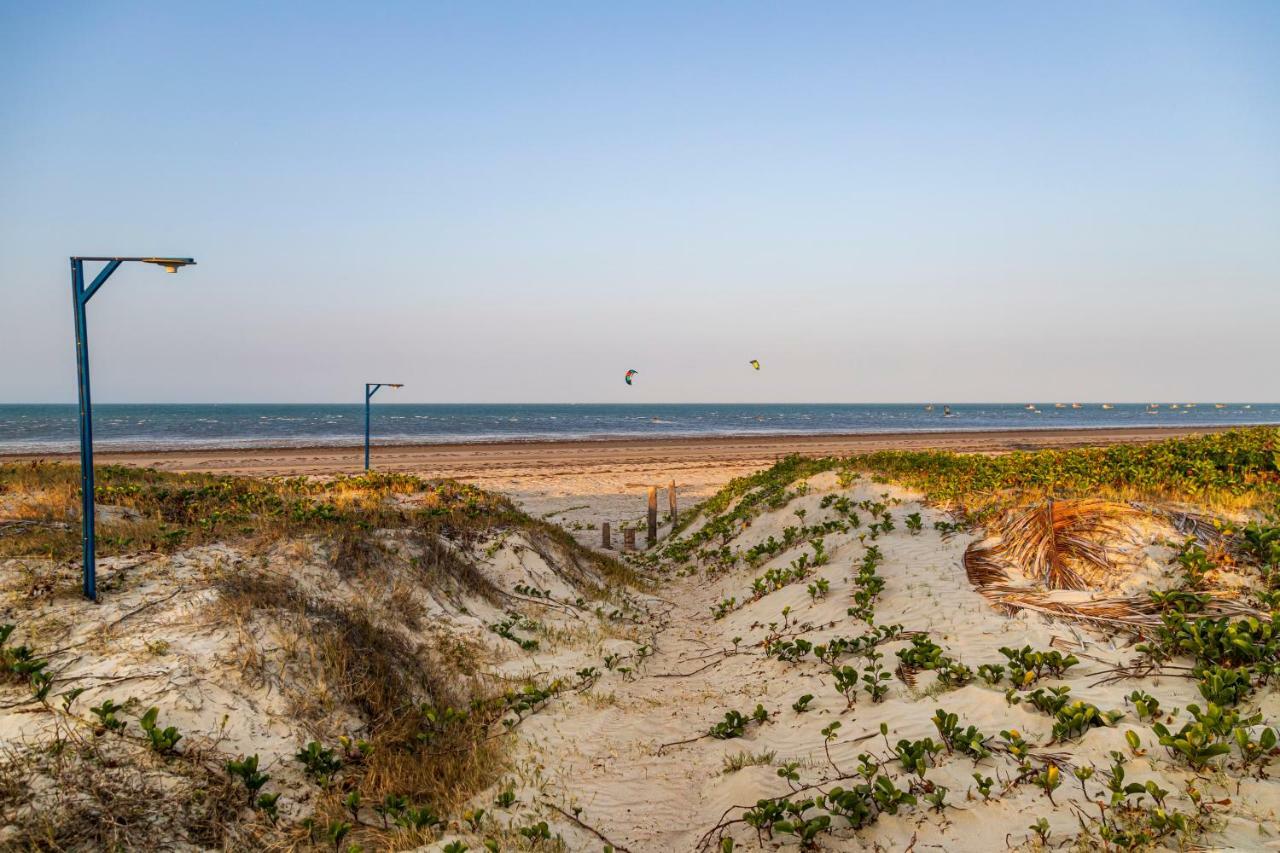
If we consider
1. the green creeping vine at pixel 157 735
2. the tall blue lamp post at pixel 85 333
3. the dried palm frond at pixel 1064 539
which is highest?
the tall blue lamp post at pixel 85 333

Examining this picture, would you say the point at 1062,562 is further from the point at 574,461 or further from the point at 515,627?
the point at 574,461

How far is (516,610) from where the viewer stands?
10.1 meters

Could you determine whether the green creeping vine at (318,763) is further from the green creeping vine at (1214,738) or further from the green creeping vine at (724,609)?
the green creeping vine at (724,609)

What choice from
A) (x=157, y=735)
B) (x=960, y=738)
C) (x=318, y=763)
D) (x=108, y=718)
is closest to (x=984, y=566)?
(x=960, y=738)

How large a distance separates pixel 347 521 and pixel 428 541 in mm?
1379

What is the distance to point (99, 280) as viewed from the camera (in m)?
5.99

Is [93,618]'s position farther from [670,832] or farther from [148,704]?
[670,832]

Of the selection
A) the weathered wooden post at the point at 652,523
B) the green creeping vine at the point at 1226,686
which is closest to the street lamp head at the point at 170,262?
the green creeping vine at the point at 1226,686

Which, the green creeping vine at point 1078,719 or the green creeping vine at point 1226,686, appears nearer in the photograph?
the green creeping vine at point 1226,686

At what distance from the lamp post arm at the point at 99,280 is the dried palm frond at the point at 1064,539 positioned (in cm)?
1113

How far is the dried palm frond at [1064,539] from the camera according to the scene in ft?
25.7

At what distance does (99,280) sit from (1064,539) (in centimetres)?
1156

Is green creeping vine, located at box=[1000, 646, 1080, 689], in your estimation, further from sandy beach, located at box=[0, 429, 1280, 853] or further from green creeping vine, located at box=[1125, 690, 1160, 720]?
green creeping vine, located at box=[1125, 690, 1160, 720]

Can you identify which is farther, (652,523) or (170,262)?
(652,523)
